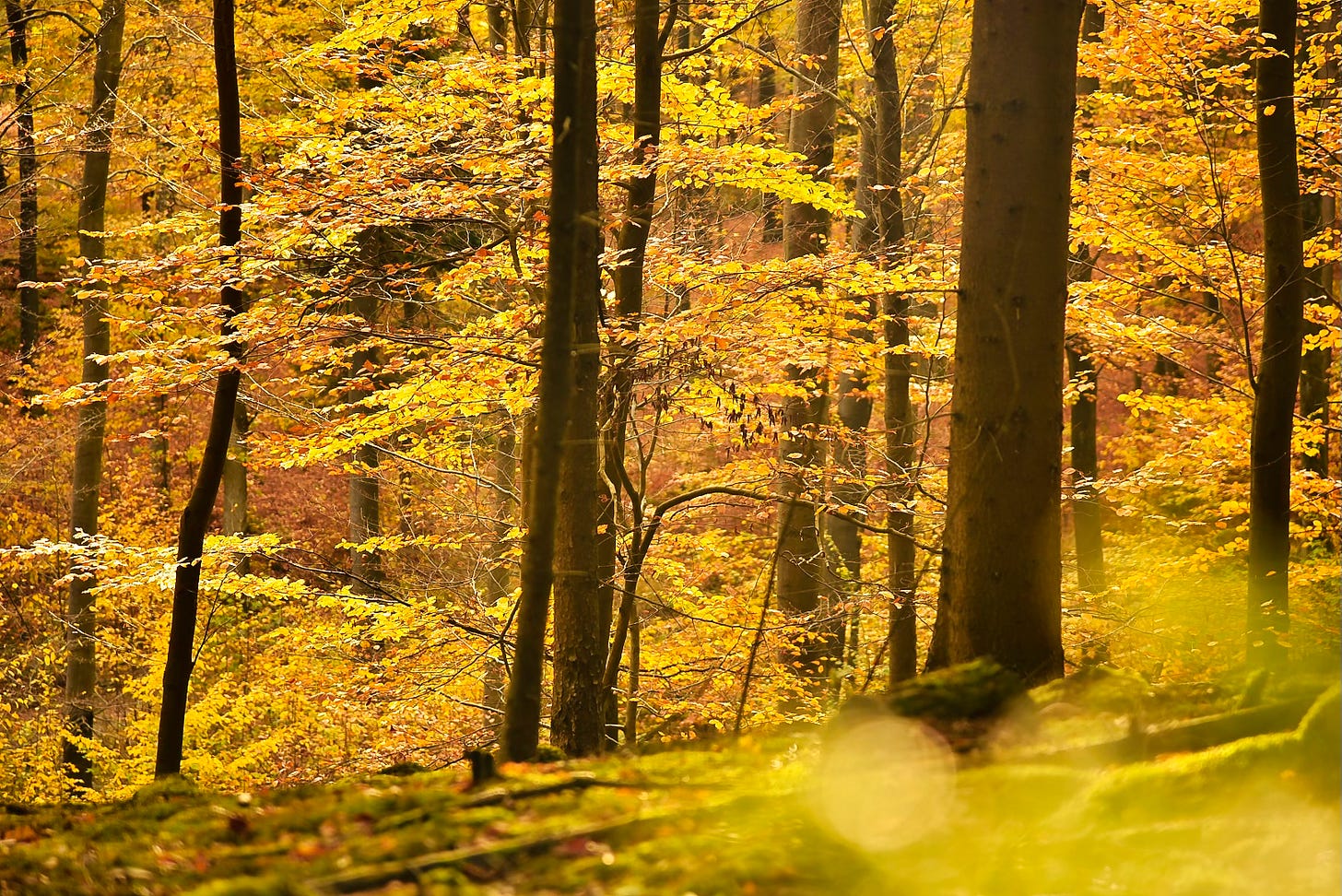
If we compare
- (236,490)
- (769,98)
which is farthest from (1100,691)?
(236,490)

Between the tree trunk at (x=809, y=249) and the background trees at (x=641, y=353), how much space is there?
Result: 2.0 inches

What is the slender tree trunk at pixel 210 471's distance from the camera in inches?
268

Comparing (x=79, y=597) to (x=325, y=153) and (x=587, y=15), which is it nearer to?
(x=325, y=153)

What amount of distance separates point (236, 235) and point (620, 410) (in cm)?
290

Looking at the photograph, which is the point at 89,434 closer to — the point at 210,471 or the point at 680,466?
the point at 210,471

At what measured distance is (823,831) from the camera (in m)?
2.77

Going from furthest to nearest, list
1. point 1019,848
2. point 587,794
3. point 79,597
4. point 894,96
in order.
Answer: point 79,597
point 894,96
point 587,794
point 1019,848

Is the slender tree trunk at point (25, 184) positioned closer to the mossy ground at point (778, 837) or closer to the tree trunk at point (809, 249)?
the tree trunk at point (809, 249)

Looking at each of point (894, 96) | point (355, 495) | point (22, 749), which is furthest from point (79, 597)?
point (894, 96)

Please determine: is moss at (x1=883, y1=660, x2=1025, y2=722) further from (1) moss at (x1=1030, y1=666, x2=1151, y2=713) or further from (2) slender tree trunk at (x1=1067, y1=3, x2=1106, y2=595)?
(2) slender tree trunk at (x1=1067, y1=3, x2=1106, y2=595)

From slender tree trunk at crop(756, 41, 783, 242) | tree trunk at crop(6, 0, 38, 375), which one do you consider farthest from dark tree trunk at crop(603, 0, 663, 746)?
tree trunk at crop(6, 0, 38, 375)

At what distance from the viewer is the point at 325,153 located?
682 cm

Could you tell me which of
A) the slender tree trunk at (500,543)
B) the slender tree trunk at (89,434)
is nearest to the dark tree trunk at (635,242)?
the slender tree trunk at (500,543)

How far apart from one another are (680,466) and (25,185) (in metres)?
10.0
